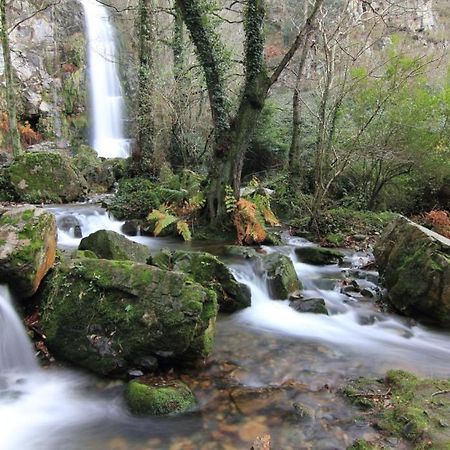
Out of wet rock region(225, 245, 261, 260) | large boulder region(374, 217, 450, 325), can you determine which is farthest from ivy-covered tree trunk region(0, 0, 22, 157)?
large boulder region(374, 217, 450, 325)

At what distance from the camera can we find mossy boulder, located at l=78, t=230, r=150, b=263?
7.16m

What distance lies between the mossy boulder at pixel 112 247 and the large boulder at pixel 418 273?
4208 mm

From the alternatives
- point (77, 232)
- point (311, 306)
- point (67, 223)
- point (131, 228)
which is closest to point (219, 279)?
point (311, 306)

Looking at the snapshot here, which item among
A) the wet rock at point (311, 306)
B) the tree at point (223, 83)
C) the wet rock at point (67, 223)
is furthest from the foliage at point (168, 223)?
the wet rock at point (311, 306)

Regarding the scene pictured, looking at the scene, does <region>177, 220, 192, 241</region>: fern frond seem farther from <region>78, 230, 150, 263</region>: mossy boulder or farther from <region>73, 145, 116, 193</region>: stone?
<region>73, 145, 116, 193</region>: stone

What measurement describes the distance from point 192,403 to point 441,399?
2.43 m

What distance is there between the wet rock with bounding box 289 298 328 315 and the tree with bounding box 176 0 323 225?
3.95 meters

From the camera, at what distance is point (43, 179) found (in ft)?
44.9

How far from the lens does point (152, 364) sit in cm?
486

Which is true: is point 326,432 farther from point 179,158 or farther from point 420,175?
point 179,158

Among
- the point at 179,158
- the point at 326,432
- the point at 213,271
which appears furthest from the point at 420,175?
the point at 326,432

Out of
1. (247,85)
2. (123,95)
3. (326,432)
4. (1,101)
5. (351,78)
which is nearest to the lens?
(326,432)

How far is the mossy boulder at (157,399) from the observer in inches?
165

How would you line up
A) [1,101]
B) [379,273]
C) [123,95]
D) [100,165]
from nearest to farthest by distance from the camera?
[379,273], [100,165], [1,101], [123,95]
